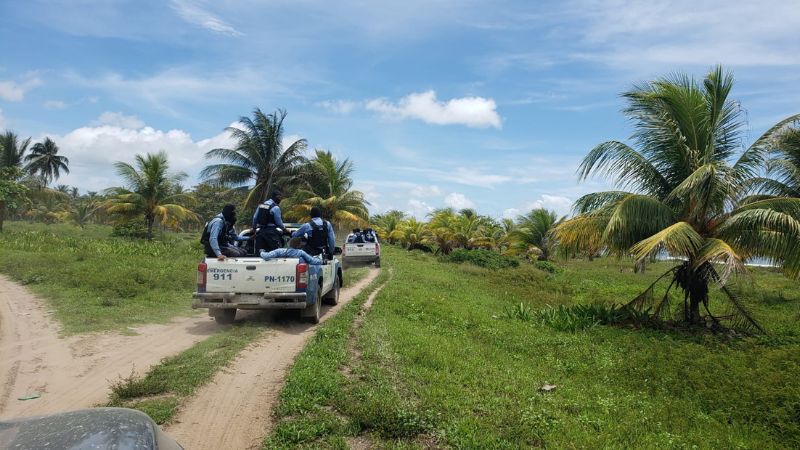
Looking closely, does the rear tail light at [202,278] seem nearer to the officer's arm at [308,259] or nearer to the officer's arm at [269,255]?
the officer's arm at [269,255]

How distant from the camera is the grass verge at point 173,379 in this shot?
5.13 m

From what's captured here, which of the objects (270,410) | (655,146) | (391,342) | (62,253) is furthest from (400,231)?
(270,410)

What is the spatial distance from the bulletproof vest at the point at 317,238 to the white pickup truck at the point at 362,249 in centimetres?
1234

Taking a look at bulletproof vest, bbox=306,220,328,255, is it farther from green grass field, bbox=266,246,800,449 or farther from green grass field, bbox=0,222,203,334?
green grass field, bbox=0,222,203,334

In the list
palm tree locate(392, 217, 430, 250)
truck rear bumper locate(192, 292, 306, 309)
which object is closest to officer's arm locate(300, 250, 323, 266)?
truck rear bumper locate(192, 292, 306, 309)

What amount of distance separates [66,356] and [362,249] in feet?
55.1

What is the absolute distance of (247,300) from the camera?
8.90 m

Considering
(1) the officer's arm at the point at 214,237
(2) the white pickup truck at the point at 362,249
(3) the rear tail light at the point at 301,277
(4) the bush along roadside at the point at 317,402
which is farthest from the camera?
(2) the white pickup truck at the point at 362,249

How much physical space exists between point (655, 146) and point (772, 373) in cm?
584

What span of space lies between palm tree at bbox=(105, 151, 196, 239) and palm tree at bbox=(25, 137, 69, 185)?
2432 cm

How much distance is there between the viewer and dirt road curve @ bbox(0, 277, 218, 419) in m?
5.36

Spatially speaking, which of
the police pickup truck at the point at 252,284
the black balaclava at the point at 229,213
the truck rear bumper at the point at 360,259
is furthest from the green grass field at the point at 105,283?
the truck rear bumper at the point at 360,259

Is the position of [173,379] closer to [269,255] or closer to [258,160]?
[269,255]

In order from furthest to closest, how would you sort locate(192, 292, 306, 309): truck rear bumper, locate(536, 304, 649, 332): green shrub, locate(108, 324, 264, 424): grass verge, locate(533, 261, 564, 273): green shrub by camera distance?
1. locate(533, 261, 564, 273): green shrub
2. locate(536, 304, 649, 332): green shrub
3. locate(192, 292, 306, 309): truck rear bumper
4. locate(108, 324, 264, 424): grass verge
